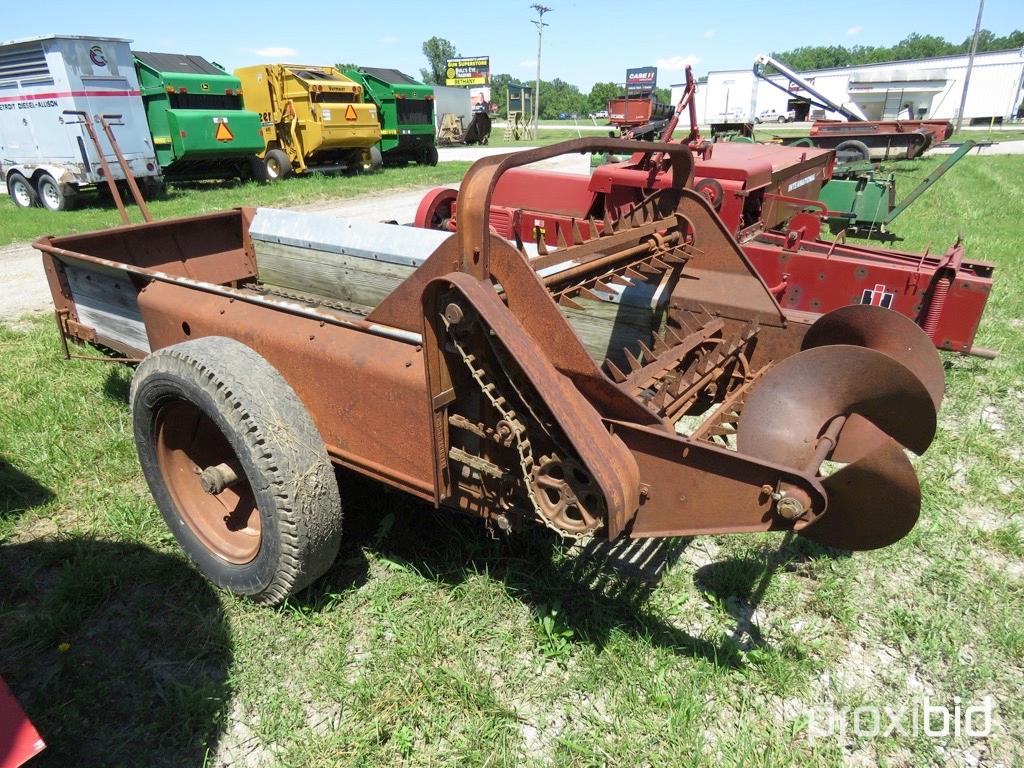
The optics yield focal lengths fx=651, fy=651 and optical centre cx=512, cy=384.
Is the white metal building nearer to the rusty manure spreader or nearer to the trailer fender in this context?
the trailer fender

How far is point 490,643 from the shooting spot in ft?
7.77

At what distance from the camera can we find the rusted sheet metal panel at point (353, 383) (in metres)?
2.05

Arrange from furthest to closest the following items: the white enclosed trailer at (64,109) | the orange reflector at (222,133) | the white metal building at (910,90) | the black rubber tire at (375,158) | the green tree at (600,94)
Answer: the green tree at (600,94) → the white metal building at (910,90) → the black rubber tire at (375,158) → the orange reflector at (222,133) → the white enclosed trailer at (64,109)

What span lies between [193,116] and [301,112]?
278cm

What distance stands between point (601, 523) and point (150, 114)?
44.1 ft

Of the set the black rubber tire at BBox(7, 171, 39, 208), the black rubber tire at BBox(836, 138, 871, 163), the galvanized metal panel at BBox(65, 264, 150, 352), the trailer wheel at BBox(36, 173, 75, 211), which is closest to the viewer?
the galvanized metal panel at BBox(65, 264, 150, 352)

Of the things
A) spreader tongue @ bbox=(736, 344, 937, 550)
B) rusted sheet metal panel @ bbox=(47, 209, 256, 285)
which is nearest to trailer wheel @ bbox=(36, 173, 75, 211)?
rusted sheet metal panel @ bbox=(47, 209, 256, 285)

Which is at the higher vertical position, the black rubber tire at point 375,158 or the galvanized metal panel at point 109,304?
the black rubber tire at point 375,158

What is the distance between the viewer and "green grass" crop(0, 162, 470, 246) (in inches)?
396

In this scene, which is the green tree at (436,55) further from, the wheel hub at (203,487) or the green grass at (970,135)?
the wheel hub at (203,487)

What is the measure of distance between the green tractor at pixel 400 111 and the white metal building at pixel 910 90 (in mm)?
16789

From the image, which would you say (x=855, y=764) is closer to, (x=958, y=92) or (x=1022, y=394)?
(x=1022, y=394)

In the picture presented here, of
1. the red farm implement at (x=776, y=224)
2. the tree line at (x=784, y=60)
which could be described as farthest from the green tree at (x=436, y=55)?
the red farm implement at (x=776, y=224)

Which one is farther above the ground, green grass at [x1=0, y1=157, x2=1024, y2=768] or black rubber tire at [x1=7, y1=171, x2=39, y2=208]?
black rubber tire at [x1=7, y1=171, x2=39, y2=208]
